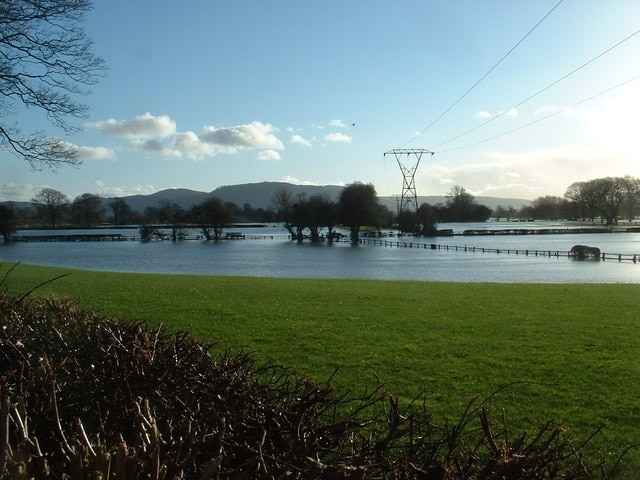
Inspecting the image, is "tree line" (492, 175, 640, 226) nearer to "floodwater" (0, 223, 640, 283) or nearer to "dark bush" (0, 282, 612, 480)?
"floodwater" (0, 223, 640, 283)

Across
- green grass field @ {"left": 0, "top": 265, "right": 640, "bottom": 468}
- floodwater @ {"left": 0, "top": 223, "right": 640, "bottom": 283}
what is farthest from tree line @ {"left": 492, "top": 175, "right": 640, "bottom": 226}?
green grass field @ {"left": 0, "top": 265, "right": 640, "bottom": 468}

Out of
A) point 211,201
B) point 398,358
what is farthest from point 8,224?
point 398,358

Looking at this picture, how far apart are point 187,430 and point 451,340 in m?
8.62

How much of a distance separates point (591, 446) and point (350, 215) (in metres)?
106

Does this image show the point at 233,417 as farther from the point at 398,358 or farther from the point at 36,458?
the point at 398,358

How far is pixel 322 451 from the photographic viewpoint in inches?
98.7

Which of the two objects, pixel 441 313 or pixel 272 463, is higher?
pixel 272 463

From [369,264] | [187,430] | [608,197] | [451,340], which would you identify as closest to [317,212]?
[369,264]

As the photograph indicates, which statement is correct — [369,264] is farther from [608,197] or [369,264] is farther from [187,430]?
[608,197]

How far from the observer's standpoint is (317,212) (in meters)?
113

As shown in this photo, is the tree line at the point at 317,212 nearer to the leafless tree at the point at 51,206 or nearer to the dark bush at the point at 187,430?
the leafless tree at the point at 51,206

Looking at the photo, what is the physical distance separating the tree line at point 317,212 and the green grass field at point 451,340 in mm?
90102

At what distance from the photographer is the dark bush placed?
6.63ft

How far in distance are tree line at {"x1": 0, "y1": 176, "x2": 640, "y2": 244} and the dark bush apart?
104 meters
